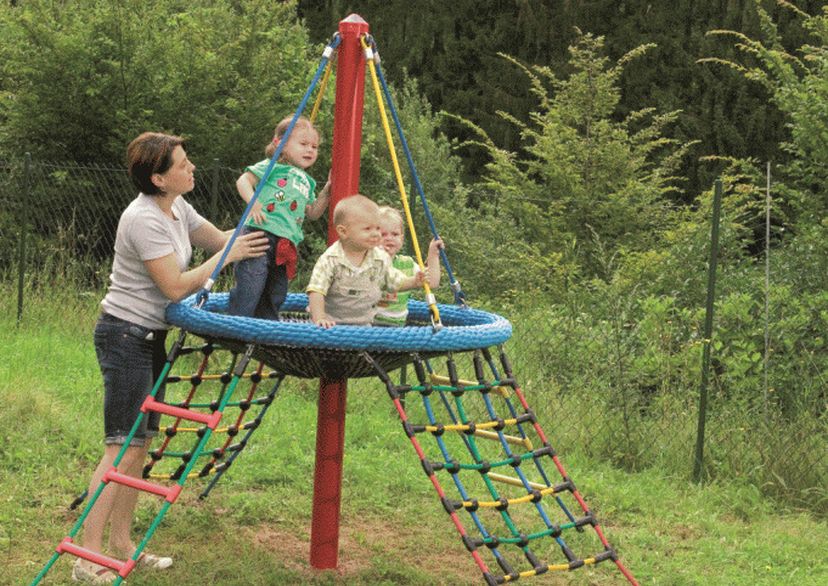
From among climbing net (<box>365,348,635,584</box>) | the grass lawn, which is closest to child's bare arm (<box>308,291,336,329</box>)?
climbing net (<box>365,348,635,584</box>)

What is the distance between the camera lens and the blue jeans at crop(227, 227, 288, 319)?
15.4 ft

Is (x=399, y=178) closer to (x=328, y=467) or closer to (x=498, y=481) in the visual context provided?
(x=328, y=467)

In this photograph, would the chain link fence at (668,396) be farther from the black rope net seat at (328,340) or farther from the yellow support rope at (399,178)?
the yellow support rope at (399,178)

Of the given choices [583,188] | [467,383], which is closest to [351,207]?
[467,383]

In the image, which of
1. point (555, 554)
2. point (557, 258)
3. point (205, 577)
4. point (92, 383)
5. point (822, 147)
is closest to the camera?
point (205, 577)

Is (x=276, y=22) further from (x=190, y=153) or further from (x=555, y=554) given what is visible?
(x=555, y=554)

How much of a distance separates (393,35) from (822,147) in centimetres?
1134

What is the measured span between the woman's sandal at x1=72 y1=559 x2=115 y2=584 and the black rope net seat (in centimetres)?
97

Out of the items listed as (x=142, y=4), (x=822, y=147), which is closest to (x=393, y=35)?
(x=142, y=4)

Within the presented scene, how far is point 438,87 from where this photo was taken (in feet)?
61.6

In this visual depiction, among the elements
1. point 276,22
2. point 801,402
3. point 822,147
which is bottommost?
point 801,402

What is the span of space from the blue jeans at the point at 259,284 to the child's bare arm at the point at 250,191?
7cm

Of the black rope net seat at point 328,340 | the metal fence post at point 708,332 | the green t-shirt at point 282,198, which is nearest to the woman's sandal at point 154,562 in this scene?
the black rope net seat at point 328,340

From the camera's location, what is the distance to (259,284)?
4695mm
